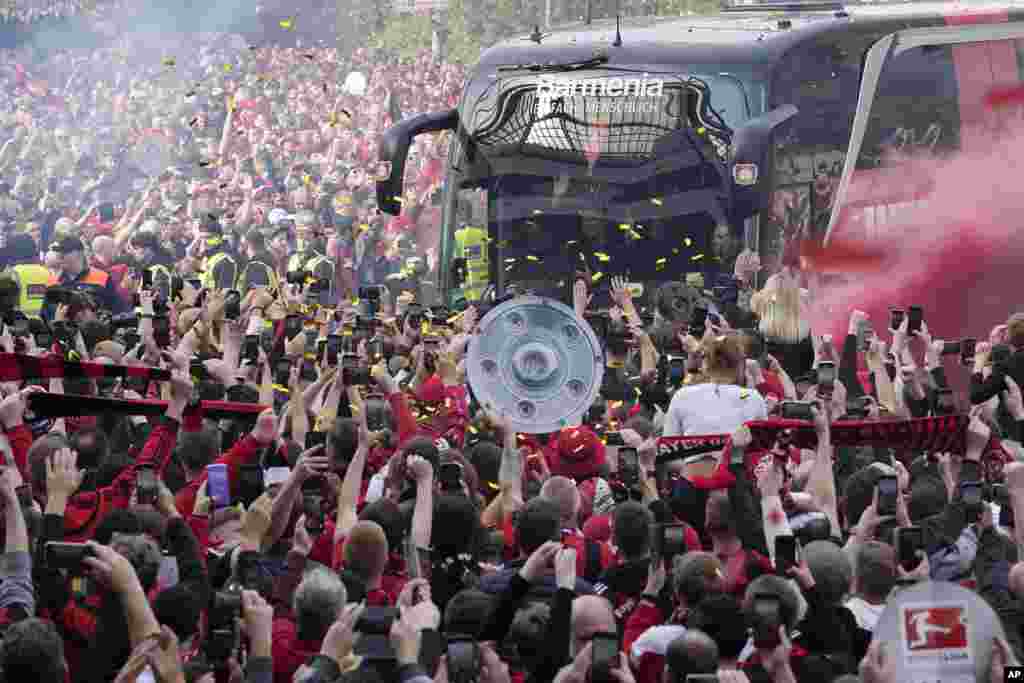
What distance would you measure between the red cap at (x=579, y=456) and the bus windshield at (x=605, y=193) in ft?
20.8

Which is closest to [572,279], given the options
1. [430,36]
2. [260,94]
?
[260,94]

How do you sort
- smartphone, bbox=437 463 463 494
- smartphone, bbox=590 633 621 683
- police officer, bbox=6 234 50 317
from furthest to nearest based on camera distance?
police officer, bbox=6 234 50 317, smartphone, bbox=437 463 463 494, smartphone, bbox=590 633 621 683

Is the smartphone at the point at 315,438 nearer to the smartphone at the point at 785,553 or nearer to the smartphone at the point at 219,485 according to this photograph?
the smartphone at the point at 219,485

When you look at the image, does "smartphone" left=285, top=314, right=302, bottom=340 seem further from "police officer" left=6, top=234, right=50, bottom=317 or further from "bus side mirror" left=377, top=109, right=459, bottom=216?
"bus side mirror" left=377, top=109, right=459, bottom=216

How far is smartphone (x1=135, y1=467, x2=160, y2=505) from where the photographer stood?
24.3 ft

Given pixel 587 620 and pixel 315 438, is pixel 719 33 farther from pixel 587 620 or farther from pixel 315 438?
pixel 587 620

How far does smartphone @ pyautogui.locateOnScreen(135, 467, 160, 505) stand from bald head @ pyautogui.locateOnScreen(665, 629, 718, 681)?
7.46 feet

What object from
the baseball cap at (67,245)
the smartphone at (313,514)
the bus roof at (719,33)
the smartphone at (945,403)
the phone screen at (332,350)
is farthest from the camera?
the bus roof at (719,33)

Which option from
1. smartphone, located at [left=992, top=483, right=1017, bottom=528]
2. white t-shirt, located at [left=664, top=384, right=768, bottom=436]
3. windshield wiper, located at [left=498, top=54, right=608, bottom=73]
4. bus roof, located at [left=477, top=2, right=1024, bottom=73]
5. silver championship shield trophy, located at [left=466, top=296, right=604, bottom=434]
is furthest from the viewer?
Answer: windshield wiper, located at [left=498, top=54, right=608, bottom=73]

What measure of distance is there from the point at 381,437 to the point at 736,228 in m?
6.74

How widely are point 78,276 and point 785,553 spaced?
9426mm

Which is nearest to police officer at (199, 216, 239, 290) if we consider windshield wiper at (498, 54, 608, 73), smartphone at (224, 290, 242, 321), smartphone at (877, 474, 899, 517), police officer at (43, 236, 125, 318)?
police officer at (43, 236, 125, 318)

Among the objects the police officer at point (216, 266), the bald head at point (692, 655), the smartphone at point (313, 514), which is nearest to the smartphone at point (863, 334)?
the smartphone at point (313, 514)

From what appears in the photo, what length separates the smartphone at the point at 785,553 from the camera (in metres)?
6.48
